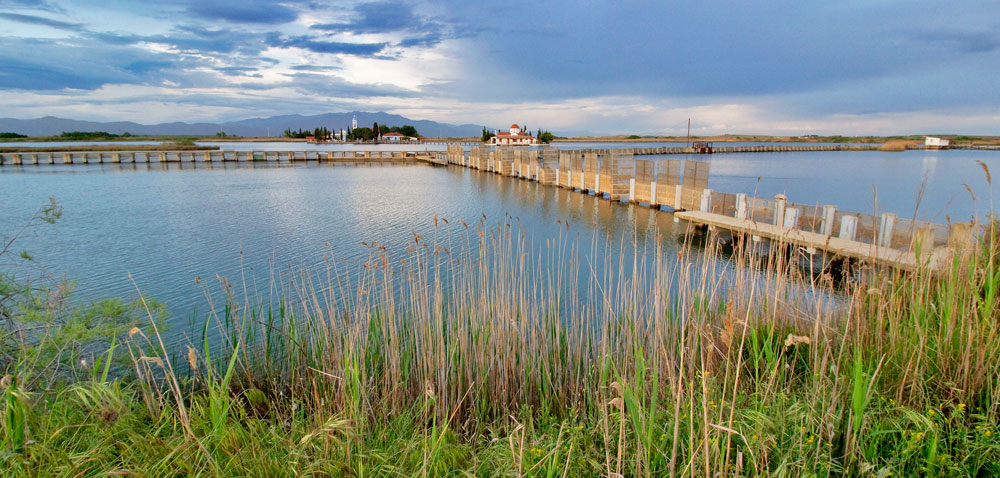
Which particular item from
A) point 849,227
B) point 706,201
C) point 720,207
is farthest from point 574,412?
point 706,201

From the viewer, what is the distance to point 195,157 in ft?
157

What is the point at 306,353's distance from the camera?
180 inches

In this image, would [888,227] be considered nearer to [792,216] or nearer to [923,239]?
[792,216]

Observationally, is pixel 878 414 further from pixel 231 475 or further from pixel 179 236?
pixel 179 236

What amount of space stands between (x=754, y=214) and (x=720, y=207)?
1.40 meters

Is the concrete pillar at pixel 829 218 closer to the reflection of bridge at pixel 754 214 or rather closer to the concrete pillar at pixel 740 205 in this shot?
the reflection of bridge at pixel 754 214

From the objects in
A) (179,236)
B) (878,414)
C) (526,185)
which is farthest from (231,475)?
(526,185)

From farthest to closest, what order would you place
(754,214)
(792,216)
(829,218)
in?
(754,214) → (792,216) → (829,218)

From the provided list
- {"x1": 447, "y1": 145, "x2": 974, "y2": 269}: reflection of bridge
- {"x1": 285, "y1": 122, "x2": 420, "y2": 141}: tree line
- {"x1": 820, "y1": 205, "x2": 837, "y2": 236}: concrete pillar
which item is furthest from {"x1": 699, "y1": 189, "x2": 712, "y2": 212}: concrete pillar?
{"x1": 285, "y1": 122, "x2": 420, "y2": 141}: tree line

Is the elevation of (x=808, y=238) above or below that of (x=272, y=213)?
above

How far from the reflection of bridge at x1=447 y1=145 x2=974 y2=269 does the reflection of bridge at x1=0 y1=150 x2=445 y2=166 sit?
22545mm

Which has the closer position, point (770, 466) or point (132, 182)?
point (770, 466)

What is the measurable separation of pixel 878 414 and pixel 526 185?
23.7 meters

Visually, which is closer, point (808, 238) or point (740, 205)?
point (808, 238)
